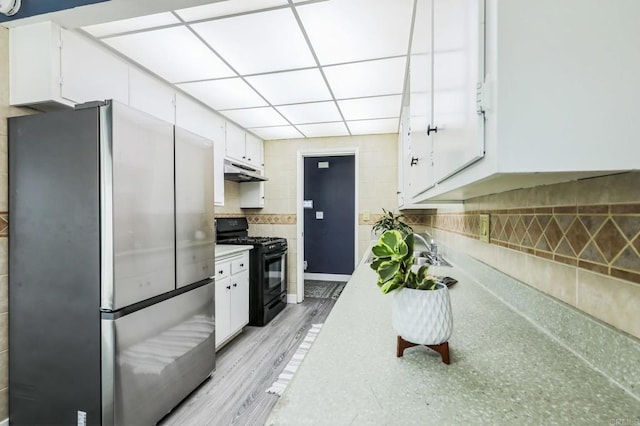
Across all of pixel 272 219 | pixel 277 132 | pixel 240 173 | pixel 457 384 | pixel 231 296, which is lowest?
pixel 231 296

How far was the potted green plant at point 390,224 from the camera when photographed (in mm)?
3301

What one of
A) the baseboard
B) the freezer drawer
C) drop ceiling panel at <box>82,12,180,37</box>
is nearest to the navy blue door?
the baseboard

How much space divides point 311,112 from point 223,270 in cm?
183

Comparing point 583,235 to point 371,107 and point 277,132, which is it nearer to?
point 371,107

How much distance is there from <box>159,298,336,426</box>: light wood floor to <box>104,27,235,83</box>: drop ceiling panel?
2316 millimetres

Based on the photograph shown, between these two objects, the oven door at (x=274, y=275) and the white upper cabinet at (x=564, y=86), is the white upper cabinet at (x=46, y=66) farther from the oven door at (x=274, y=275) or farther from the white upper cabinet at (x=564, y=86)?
the oven door at (x=274, y=275)

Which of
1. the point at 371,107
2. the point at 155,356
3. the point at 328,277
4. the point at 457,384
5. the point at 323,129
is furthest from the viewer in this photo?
the point at 328,277

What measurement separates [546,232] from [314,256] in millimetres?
4737

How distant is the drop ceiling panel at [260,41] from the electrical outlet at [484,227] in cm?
145

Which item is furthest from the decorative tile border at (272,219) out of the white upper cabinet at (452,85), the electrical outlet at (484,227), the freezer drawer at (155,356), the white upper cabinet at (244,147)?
the white upper cabinet at (452,85)

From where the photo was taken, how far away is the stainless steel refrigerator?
4.50ft

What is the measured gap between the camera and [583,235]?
2.25ft

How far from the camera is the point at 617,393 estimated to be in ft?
1.76

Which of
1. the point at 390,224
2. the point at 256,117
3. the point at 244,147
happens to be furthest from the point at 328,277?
the point at 256,117
